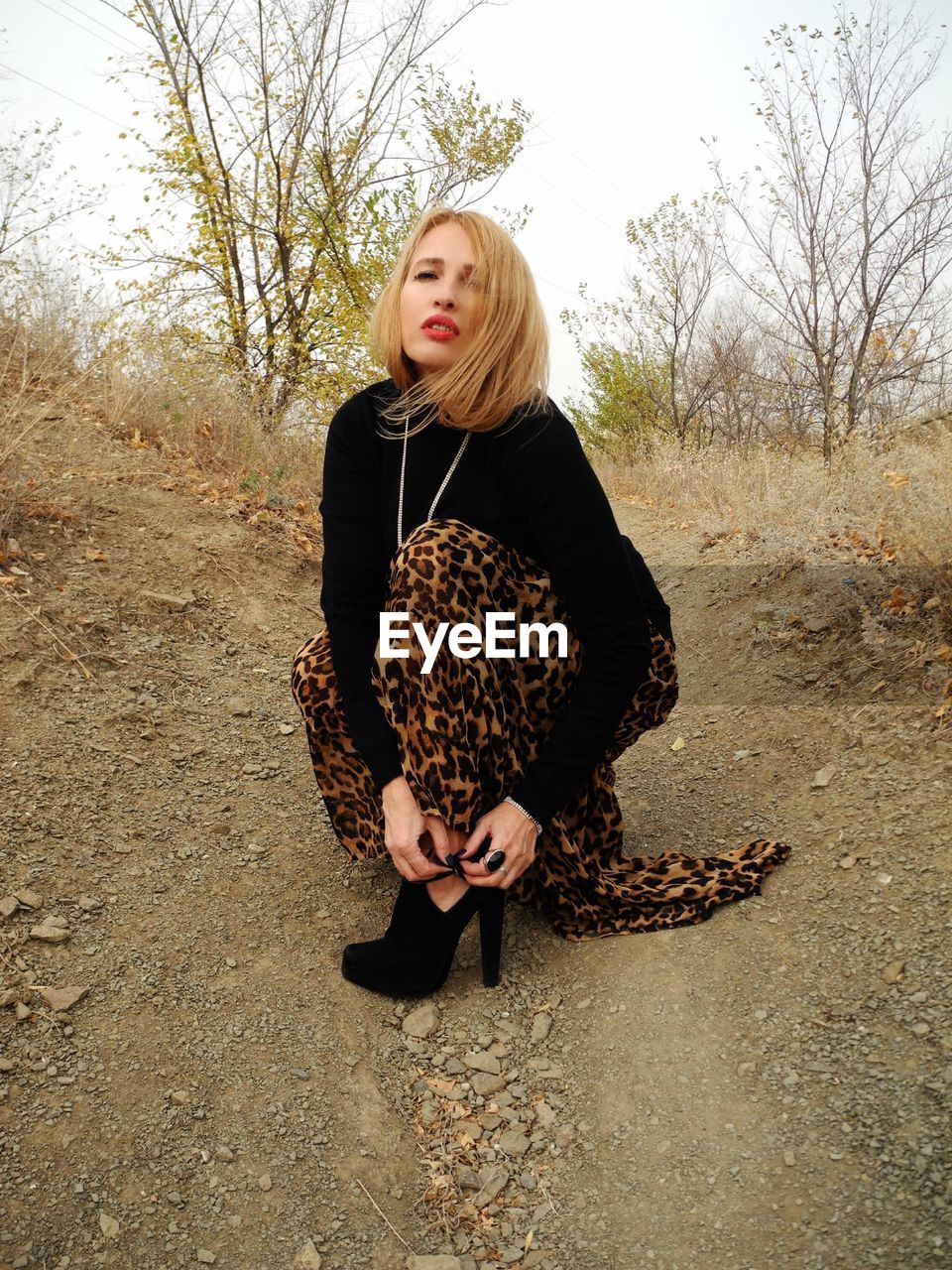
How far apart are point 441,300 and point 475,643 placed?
28.8 inches

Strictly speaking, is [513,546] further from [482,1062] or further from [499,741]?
[482,1062]

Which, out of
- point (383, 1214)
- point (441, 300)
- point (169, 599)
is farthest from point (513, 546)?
point (169, 599)

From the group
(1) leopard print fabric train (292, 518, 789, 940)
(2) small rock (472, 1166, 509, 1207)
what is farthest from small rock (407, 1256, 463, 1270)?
(1) leopard print fabric train (292, 518, 789, 940)

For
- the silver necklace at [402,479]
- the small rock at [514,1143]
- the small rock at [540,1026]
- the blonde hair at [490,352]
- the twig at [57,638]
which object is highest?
the blonde hair at [490,352]

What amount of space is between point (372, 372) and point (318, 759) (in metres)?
5.06

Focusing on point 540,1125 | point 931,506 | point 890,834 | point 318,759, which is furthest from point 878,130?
point 540,1125

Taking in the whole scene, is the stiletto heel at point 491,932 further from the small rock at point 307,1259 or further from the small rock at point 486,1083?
the small rock at point 307,1259

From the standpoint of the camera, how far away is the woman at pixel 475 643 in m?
1.72

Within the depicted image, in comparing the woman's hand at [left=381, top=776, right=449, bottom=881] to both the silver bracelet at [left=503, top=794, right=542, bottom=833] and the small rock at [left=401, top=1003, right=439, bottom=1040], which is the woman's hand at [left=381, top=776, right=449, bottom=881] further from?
the small rock at [left=401, top=1003, right=439, bottom=1040]

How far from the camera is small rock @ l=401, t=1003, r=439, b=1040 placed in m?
1.86

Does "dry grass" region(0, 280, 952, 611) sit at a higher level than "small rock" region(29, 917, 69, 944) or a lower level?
higher

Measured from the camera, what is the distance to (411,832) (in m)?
1.69

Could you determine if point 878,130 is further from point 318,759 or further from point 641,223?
point 318,759

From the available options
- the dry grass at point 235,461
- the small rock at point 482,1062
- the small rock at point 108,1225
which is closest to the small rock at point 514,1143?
the small rock at point 482,1062
